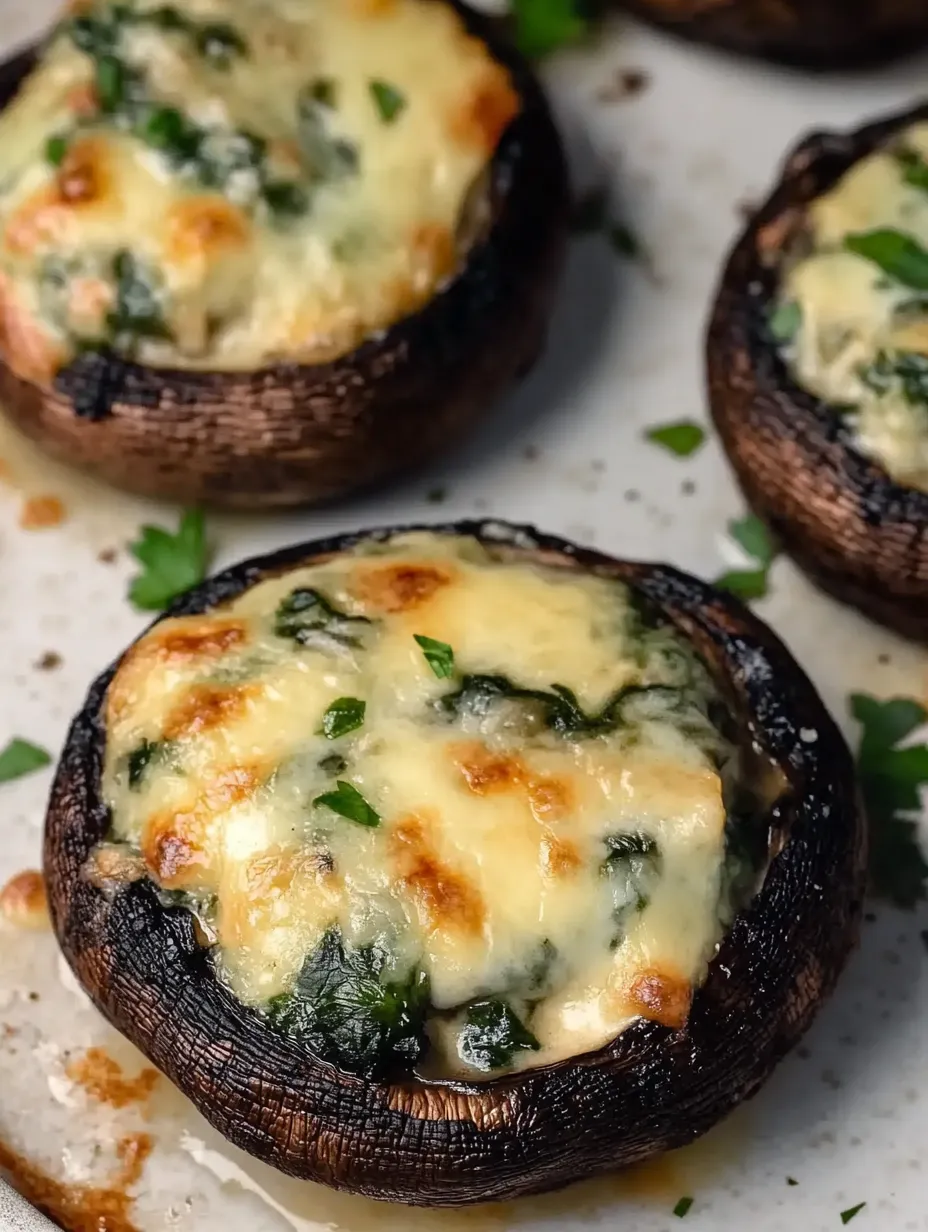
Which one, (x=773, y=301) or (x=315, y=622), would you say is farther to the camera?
(x=773, y=301)

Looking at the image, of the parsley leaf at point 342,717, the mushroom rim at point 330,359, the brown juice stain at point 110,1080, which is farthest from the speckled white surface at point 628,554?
the parsley leaf at point 342,717

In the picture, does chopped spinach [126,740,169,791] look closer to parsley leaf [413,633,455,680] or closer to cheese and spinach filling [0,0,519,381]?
parsley leaf [413,633,455,680]

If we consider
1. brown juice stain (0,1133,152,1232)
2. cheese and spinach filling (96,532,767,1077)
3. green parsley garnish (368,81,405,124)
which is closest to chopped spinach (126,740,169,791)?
cheese and spinach filling (96,532,767,1077)

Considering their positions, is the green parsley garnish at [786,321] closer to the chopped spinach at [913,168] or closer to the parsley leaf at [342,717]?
the chopped spinach at [913,168]

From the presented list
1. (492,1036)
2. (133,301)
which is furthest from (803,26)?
(492,1036)

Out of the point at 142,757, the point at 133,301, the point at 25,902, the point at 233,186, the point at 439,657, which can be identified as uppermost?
the point at 233,186

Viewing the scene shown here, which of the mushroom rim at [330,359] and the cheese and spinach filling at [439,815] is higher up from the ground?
the mushroom rim at [330,359]

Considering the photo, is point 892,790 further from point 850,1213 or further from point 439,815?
point 439,815
